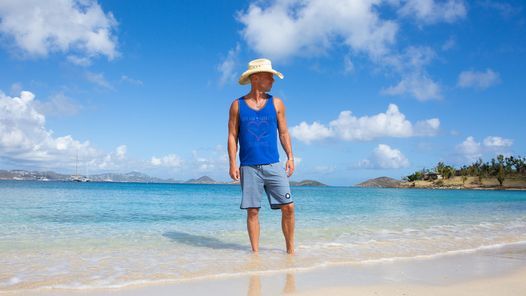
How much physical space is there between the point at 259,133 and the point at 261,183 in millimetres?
645

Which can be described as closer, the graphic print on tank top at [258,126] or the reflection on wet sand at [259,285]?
the reflection on wet sand at [259,285]

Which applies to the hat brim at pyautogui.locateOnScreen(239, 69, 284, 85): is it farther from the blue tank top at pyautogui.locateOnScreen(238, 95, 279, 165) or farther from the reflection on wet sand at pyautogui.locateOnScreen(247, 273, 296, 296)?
the reflection on wet sand at pyautogui.locateOnScreen(247, 273, 296, 296)

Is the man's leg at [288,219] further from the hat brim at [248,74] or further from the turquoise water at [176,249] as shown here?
the hat brim at [248,74]

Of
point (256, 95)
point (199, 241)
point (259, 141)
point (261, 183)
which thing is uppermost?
point (256, 95)

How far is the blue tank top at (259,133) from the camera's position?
4.98 m

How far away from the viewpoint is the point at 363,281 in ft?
12.4

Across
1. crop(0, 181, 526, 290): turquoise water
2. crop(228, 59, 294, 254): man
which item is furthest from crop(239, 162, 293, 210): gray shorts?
crop(0, 181, 526, 290): turquoise water

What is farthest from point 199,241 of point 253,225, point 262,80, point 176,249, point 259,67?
point 259,67

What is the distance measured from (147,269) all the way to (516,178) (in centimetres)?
13218

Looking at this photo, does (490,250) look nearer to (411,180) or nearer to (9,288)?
(9,288)

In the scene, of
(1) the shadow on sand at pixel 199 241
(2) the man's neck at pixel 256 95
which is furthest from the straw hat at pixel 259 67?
(1) the shadow on sand at pixel 199 241

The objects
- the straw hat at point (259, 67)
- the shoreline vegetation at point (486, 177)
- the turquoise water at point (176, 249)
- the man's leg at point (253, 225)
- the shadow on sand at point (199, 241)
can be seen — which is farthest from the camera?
the shoreline vegetation at point (486, 177)

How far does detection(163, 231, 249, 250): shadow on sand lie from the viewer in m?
6.07

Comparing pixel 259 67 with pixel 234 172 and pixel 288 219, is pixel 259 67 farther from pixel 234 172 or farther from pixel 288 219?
pixel 288 219
